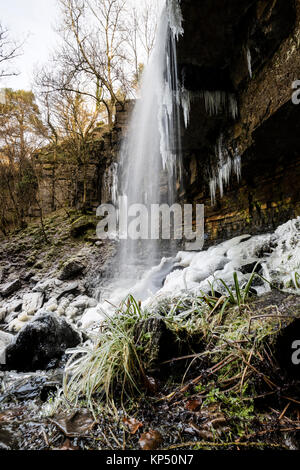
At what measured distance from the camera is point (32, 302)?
229 inches

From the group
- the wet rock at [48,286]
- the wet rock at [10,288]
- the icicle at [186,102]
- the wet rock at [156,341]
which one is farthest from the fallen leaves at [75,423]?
the wet rock at [10,288]

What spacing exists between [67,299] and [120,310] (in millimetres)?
4638

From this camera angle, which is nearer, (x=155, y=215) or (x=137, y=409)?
(x=137, y=409)

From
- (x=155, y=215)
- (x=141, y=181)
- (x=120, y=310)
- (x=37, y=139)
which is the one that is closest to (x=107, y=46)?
(x=37, y=139)

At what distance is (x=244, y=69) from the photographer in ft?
13.6

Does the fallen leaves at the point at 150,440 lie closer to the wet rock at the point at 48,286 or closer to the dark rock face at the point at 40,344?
the dark rock face at the point at 40,344

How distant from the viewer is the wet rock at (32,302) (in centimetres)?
557

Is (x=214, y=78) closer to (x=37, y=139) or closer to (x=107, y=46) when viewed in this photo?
(x=107, y=46)

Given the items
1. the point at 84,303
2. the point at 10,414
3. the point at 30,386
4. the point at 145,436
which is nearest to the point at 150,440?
the point at 145,436

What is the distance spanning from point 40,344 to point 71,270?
4.46m

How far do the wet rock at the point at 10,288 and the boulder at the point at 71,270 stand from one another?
5.37ft

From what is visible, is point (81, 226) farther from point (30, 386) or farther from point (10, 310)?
point (30, 386)

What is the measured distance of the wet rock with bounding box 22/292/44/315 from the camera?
5571 mm

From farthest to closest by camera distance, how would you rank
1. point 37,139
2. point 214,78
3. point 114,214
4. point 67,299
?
1. point 37,139
2. point 114,214
3. point 67,299
4. point 214,78
